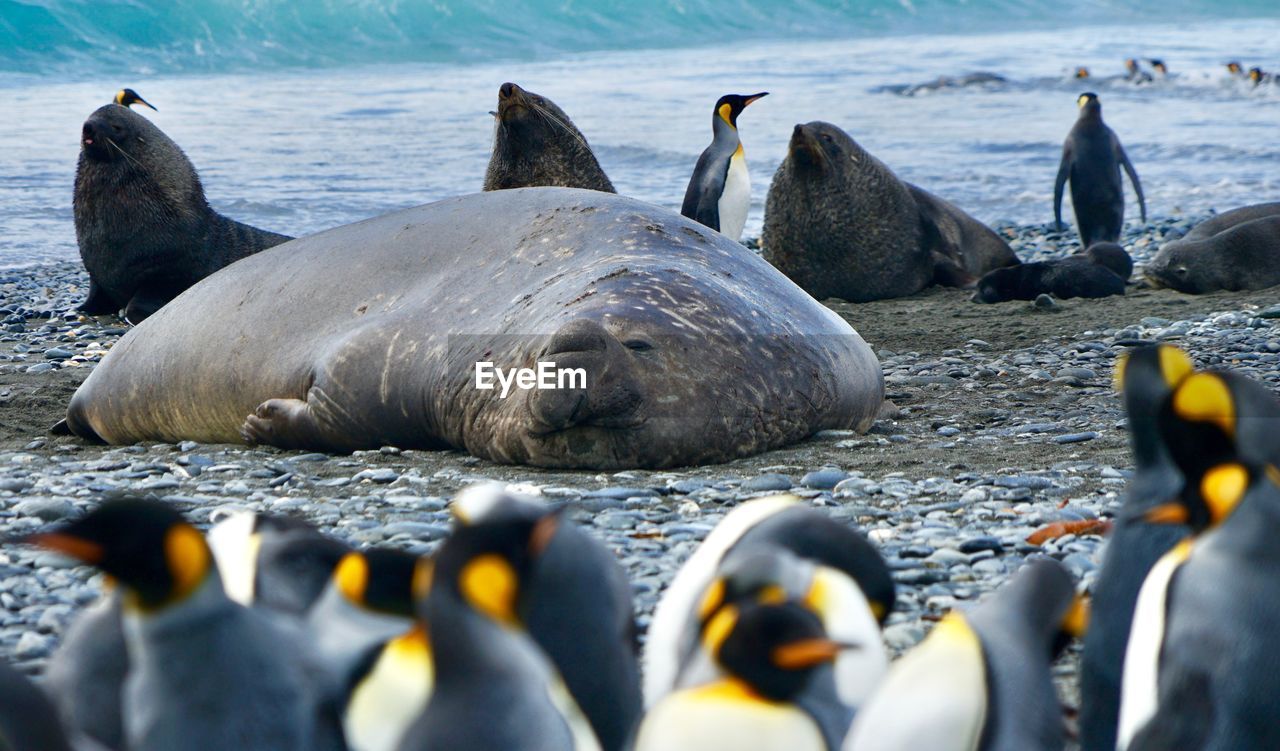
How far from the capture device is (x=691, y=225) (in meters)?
5.62

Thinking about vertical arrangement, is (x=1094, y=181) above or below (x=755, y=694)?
below

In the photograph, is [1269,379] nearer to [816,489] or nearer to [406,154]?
[816,489]

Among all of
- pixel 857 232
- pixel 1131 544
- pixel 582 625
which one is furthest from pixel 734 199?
pixel 582 625

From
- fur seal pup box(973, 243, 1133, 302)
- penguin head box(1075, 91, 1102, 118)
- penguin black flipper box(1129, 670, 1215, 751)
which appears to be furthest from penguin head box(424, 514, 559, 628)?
penguin head box(1075, 91, 1102, 118)

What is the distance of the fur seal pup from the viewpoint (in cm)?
861

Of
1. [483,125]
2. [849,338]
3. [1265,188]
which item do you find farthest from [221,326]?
[483,125]

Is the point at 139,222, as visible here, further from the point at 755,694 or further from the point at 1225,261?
the point at 755,694

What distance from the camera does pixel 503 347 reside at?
4.86 meters

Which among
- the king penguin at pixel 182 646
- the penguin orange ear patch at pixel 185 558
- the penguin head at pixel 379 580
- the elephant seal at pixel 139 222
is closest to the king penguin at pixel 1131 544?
the penguin head at pixel 379 580

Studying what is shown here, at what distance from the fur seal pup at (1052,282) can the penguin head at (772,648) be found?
7.14 meters

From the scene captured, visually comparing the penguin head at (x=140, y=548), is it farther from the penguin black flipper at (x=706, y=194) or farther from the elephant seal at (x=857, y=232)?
the penguin black flipper at (x=706, y=194)

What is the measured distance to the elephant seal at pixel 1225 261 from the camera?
8.73 meters

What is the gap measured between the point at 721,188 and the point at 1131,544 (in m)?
8.32

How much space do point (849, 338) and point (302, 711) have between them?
364cm
